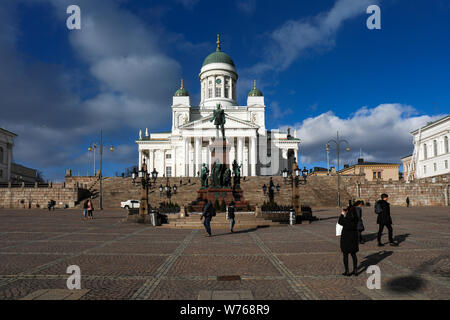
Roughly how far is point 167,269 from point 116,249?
12.3 ft

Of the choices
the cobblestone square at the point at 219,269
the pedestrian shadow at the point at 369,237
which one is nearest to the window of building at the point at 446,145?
the pedestrian shadow at the point at 369,237

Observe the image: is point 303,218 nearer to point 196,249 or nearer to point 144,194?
point 144,194

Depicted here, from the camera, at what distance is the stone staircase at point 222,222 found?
17.8m

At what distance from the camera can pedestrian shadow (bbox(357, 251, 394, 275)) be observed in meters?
7.80

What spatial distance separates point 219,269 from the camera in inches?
304

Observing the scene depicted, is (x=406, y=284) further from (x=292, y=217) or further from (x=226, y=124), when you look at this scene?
(x=226, y=124)

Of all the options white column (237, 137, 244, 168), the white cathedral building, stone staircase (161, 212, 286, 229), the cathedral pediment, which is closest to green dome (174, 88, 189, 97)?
the white cathedral building

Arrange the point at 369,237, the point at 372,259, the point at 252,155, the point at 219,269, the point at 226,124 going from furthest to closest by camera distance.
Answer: the point at 252,155 < the point at 226,124 < the point at 369,237 < the point at 372,259 < the point at 219,269

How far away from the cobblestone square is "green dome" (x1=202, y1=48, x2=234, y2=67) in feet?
251

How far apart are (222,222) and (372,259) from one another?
401 inches

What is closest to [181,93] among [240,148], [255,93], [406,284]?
[255,93]

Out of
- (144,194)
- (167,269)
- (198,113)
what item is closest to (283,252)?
(167,269)

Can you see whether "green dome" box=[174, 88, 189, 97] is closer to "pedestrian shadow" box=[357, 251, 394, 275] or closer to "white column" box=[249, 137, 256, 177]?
"white column" box=[249, 137, 256, 177]

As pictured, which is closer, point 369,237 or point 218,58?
point 369,237
